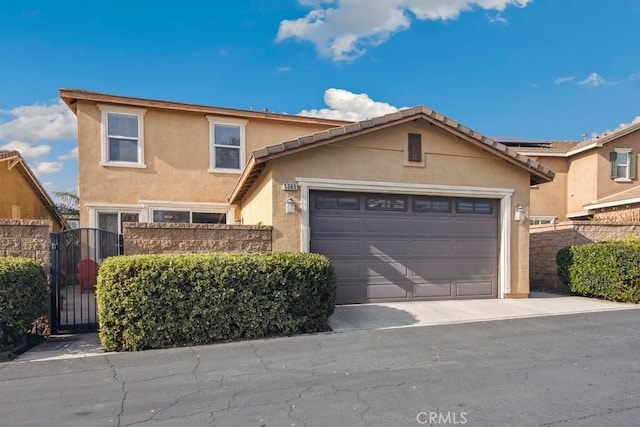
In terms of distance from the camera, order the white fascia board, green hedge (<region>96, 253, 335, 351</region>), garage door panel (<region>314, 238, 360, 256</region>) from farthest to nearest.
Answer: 1. the white fascia board
2. garage door panel (<region>314, 238, 360, 256</region>)
3. green hedge (<region>96, 253, 335, 351</region>)

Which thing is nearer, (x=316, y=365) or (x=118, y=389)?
(x=118, y=389)

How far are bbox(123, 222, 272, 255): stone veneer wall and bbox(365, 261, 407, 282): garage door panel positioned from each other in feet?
8.24

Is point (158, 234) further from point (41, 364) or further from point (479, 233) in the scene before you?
point (479, 233)

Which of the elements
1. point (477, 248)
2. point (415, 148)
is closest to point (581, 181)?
point (477, 248)

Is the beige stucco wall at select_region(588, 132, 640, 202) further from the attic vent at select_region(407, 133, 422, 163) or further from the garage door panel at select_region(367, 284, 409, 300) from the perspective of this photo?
the garage door panel at select_region(367, 284, 409, 300)

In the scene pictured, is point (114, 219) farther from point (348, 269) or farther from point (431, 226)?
point (431, 226)

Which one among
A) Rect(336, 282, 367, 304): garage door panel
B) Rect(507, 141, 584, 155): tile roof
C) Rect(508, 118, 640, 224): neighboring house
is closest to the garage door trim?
Rect(336, 282, 367, 304): garage door panel

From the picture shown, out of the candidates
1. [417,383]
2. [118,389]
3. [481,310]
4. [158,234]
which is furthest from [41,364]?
[481,310]

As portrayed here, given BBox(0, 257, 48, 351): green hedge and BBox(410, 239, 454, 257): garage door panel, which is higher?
BBox(410, 239, 454, 257): garage door panel

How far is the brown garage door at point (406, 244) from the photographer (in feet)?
30.7

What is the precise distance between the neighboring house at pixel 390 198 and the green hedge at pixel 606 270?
177 cm

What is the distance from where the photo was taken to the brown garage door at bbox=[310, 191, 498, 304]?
9344 mm

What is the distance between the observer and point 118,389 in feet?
15.5

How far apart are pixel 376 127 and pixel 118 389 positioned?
23.7 ft
